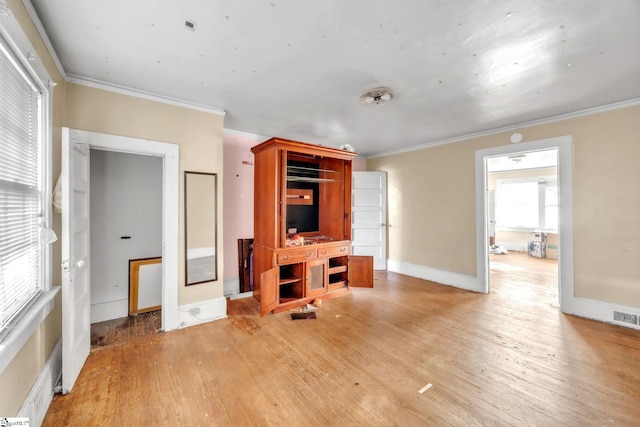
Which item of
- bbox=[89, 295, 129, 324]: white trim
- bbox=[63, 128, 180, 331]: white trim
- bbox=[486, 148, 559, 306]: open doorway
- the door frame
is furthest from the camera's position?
bbox=[486, 148, 559, 306]: open doorway

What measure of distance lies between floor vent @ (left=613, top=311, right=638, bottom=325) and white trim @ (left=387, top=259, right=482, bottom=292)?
1.40m

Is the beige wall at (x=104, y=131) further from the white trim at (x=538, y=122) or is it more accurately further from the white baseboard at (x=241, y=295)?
the white trim at (x=538, y=122)

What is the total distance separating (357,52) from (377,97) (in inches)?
31.5

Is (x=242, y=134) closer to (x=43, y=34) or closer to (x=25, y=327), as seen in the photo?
(x=43, y=34)

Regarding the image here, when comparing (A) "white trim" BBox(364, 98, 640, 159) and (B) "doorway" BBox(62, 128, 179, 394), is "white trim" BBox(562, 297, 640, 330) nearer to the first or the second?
(A) "white trim" BBox(364, 98, 640, 159)

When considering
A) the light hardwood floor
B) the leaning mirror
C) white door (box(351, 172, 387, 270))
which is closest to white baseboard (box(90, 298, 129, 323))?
the light hardwood floor


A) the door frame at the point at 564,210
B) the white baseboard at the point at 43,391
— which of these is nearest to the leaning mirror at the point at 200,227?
the white baseboard at the point at 43,391

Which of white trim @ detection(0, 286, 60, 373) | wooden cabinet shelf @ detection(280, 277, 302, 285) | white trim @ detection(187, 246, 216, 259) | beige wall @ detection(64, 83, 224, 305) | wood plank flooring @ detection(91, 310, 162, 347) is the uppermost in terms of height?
beige wall @ detection(64, 83, 224, 305)

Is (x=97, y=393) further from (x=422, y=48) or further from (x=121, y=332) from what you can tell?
(x=422, y=48)

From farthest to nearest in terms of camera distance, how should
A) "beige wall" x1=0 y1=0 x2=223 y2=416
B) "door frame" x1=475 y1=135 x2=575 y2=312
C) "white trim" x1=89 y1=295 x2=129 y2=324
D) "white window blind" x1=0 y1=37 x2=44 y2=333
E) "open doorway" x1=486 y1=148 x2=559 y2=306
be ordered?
"open doorway" x1=486 y1=148 x2=559 y2=306 < "door frame" x1=475 y1=135 x2=575 y2=312 < "white trim" x1=89 y1=295 x2=129 y2=324 < "beige wall" x1=0 y1=0 x2=223 y2=416 < "white window blind" x1=0 y1=37 x2=44 y2=333

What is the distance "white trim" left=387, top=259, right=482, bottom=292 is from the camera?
4134 mm

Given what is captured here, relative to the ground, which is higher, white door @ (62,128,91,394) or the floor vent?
white door @ (62,128,91,394)

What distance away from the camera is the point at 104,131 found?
2.44m

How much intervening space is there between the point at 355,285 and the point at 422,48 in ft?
10.7
